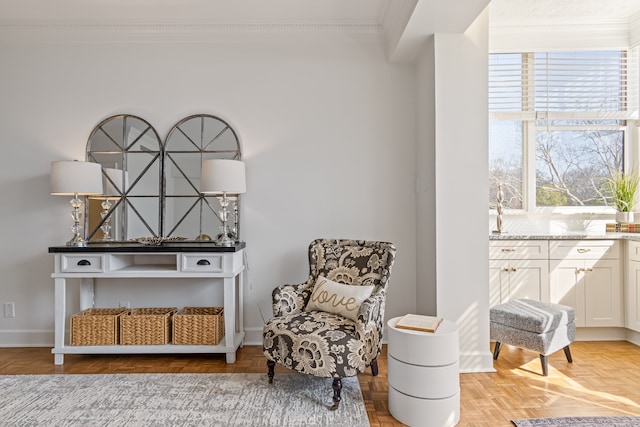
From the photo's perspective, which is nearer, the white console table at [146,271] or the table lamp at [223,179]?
the white console table at [146,271]

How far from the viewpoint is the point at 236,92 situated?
11.3 ft

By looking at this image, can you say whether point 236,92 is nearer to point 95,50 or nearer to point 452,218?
point 95,50

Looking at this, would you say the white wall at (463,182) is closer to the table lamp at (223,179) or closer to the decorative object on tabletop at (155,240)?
the table lamp at (223,179)

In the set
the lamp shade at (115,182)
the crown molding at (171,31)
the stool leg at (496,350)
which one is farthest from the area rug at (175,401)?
the crown molding at (171,31)

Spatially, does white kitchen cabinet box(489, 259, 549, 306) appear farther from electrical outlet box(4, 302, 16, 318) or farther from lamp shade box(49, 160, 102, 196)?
electrical outlet box(4, 302, 16, 318)

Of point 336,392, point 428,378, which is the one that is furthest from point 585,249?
point 336,392

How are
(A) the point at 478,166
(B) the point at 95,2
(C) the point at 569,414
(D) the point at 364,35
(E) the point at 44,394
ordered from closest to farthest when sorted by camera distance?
(C) the point at 569,414, (E) the point at 44,394, (A) the point at 478,166, (B) the point at 95,2, (D) the point at 364,35

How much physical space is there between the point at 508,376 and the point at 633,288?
1.47 m

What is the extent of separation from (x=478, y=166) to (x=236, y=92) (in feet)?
6.58

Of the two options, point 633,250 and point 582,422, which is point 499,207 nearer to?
point 633,250

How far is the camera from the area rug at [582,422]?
2.08 meters

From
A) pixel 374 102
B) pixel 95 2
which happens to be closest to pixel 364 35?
pixel 374 102

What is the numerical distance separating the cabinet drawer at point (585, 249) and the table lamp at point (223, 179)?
8.46 feet

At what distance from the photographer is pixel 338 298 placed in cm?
263
